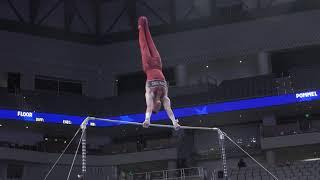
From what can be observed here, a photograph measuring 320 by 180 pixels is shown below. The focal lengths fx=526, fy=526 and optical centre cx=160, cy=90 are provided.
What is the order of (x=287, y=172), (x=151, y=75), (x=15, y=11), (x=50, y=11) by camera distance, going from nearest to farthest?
(x=151, y=75)
(x=287, y=172)
(x=15, y=11)
(x=50, y=11)

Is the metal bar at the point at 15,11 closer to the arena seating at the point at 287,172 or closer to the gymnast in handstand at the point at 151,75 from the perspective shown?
the arena seating at the point at 287,172

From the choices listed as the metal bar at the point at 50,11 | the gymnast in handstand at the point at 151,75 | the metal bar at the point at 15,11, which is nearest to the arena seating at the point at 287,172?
the gymnast in handstand at the point at 151,75

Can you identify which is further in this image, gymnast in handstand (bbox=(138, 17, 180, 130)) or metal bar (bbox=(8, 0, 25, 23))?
metal bar (bbox=(8, 0, 25, 23))

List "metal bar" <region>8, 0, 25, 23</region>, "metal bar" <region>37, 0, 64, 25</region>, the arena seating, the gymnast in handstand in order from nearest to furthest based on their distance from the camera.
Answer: the gymnast in handstand < the arena seating < "metal bar" <region>8, 0, 25, 23</region> < "metal bar" <region>37, 0, 64, 25</region>

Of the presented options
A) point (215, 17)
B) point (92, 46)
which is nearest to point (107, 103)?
point (92, 46)

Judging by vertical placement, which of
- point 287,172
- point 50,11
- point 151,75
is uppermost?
point 50,11

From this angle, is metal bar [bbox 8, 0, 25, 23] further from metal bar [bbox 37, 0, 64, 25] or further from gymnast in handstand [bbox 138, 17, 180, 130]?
gymnast in handstand [bbox 138, 17, 180, 130]

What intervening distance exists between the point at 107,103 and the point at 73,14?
6.87 m

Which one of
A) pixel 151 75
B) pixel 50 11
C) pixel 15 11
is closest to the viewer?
pixel 151 75

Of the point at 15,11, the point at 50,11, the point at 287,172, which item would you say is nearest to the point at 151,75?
the point at 287,172

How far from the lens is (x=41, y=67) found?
3494cm

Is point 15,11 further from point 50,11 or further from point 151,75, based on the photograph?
point 151,75

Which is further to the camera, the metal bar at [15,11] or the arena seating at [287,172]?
the metal bar at [15,11]

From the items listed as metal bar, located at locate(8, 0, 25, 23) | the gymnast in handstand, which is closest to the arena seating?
the gymnast in handstand
